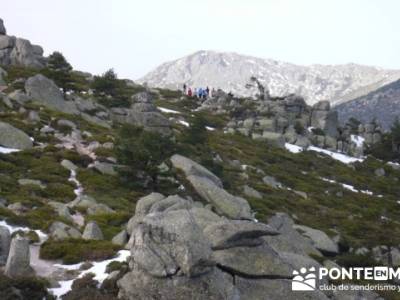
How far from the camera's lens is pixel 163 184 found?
121 ft

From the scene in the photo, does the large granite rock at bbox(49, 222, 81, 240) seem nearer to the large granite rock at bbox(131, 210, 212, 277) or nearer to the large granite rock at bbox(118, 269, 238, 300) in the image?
the large granite rock at bbox(131, 210, 212, 277)

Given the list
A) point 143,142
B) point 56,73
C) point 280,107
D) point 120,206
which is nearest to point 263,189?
point 143,142

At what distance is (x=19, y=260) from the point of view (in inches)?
666

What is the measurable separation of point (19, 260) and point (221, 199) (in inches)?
813

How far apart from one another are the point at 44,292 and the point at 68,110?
46256mm

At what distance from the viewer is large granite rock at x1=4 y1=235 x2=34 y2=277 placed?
16703 mm

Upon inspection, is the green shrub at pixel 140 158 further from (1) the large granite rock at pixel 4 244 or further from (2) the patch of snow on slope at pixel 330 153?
(2) the patch of snow on slope at pixel 330 153

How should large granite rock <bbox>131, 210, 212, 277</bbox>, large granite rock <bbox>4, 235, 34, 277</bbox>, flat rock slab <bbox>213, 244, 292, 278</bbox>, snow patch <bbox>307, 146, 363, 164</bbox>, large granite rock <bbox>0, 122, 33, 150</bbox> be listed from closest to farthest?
large granite rock <bbox>131, 210, 212, 277</bbox>, flat rock slab <bbox>213, 244, 292, 278</bbox>, large granite rock <bbox>4, 235, 34, 277</bbox>, large granite rock <bbox>0, 122, 33, 150</bbox>, snow patch <bbox>307, 146, 363, 164</bbox>

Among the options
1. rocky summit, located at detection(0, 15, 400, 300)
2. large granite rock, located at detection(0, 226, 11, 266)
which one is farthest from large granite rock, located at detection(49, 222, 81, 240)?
large granite rock, located at detection(0, 226, 11, 266)

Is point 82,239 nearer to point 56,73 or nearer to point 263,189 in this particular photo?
point 263,189

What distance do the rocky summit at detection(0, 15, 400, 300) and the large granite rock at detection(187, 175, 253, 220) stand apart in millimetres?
132

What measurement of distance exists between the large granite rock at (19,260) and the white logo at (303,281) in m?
9.20

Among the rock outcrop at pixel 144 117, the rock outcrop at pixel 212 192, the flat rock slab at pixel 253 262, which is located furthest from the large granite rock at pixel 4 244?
the rock outcrop at pixel 144 117

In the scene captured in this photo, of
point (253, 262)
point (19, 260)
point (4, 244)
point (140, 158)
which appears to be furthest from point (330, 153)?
point (19, 260)
